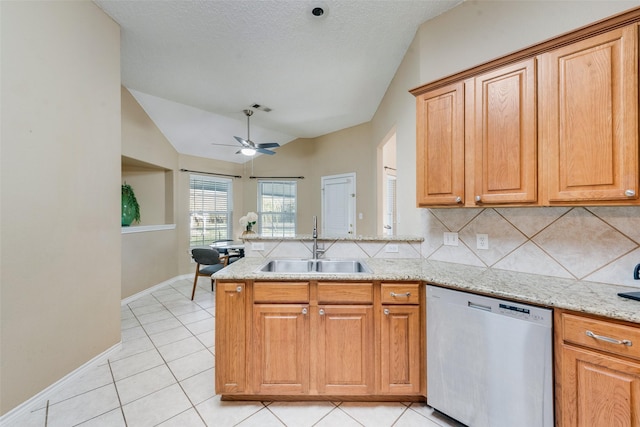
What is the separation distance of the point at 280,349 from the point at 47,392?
1632 mm

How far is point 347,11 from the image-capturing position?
201 cm

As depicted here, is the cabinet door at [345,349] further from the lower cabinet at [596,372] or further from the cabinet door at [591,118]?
the cabinet door at [591,118]

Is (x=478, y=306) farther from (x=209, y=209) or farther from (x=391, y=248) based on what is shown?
(x=209, y=209)

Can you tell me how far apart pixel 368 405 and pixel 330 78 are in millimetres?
3321

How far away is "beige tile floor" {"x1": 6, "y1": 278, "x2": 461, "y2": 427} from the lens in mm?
1476

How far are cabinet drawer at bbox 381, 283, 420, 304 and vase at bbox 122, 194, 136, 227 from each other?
3814 millimetres

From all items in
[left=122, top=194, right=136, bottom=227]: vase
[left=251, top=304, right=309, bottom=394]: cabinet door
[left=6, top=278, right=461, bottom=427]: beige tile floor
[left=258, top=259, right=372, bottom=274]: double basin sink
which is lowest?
[left=6, top=278, right=461, bottom=427]: beige tile floor

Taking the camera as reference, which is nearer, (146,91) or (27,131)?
(27,131)

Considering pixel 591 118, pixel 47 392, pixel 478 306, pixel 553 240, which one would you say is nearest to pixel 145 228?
pixel 47 392

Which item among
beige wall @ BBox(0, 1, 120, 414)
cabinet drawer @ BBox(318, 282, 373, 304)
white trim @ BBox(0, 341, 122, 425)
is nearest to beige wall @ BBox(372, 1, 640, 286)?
cabinet drawer @ BBox(318, 282, 373, 304)

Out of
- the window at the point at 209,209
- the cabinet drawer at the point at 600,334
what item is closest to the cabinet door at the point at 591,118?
the cabinet drawer at the point at 600,334

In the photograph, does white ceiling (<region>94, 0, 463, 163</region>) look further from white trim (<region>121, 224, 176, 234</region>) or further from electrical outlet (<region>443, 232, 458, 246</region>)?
electrical outlet (<region>443, 232, 458, 246</region>)

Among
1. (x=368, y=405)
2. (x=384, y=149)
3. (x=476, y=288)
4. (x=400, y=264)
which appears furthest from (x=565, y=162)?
(x=384, y=149)

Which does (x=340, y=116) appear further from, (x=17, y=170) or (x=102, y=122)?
(x=17, y=170)
